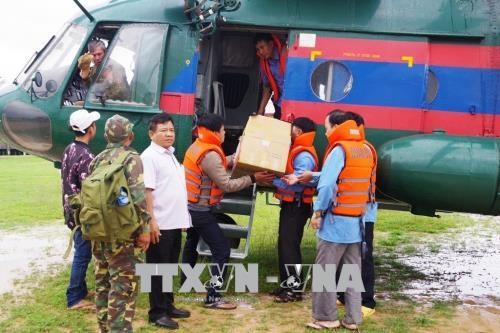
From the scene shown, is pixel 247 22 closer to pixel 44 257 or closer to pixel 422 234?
pixel 44 257

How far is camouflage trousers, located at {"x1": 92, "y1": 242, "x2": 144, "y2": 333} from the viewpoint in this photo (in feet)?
13.3

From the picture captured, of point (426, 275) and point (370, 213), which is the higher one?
point (370, 213)

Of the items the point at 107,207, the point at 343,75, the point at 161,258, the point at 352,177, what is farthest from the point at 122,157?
the point at 343,75

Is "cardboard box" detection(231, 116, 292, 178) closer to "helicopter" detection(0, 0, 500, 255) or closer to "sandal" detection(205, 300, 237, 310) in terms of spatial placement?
"helicopter" detection(0, 0, 500, 255)

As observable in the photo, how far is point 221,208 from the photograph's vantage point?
5910mm

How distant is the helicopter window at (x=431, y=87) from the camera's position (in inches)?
227

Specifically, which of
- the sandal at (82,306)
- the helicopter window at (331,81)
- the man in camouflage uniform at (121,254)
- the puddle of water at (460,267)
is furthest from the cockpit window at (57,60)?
the puddle of water at (460,267)

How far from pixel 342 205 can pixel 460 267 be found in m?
4.18

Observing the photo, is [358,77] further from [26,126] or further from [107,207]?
[26,126]

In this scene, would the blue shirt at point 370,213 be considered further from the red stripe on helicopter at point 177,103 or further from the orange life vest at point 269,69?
the red stripe on helicopter at point 177,103

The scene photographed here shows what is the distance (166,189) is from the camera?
4.64 m

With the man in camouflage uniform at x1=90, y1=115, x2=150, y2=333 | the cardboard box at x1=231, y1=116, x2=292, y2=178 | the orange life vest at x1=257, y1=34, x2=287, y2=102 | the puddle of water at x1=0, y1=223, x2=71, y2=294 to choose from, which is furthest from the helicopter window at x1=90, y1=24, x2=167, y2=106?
the puddle of water at x1=0, y1=223, x2=71, y2=294

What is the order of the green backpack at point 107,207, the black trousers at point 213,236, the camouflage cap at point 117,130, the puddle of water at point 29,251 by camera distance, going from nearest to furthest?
the green backpack at point 107,207 < the camouflage cap at point 117,130 < the black trousers at point 213,236 < the puddle of water at point 29,251

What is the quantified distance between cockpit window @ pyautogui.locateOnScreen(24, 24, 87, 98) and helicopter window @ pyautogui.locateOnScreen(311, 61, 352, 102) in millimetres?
2848
